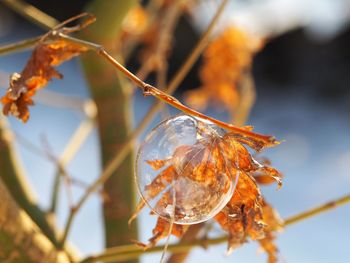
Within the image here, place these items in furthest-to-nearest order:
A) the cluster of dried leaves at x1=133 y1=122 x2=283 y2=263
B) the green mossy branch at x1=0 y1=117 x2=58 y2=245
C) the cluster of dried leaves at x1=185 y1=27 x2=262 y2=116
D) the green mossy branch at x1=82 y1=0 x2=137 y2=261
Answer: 1. the cluster of dried leaves at x1=185 y1=27 x2=262 y2=116
2. the green mossy branch at x1=82 y1=0 x2=137 y2=261
3. the green mossy branch at x1=0 y1=117 x2=58 y2=245
4. the cluster of dried leaves at x1=133 y1=122 x2=283 y2=263

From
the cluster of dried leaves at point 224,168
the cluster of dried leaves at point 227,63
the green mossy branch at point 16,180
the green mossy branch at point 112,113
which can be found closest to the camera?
the cluster of dried leaves at point 224,168

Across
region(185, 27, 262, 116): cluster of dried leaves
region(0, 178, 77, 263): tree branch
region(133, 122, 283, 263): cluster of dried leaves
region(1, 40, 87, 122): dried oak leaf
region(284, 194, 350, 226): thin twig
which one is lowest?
region(284, 194, 350, 226): thin twig

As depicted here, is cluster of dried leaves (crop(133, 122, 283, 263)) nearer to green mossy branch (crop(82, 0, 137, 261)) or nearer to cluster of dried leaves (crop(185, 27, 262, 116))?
green mossy branch (crop(82, 0, 137, 261))

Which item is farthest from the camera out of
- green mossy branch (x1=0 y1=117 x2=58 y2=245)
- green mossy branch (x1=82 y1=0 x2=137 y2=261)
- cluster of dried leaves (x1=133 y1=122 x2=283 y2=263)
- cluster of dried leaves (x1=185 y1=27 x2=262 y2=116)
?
cluster of dried leaves (x1=185 y1=27 x2=262 y2=116)

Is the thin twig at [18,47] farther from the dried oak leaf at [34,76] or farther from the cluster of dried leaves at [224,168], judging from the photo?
the cluster of dried leaves at [224,168]

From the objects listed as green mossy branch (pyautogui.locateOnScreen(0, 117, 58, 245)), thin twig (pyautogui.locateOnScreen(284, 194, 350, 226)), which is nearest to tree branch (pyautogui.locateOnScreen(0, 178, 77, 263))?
green mossy branch (pyautogui.locateOnScreen(0, 117, 58, 245))

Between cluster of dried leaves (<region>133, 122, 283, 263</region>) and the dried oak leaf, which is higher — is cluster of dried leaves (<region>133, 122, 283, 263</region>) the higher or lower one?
the lower one

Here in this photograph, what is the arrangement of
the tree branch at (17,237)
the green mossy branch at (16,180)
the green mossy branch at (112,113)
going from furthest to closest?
the green mossy branch at (112,113) → the green mossy branch at (16,180) → the tree branch at (17,237)

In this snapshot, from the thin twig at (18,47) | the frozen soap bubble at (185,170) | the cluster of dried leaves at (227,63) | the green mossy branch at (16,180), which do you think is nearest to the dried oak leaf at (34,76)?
the thin twig at (18,47)
